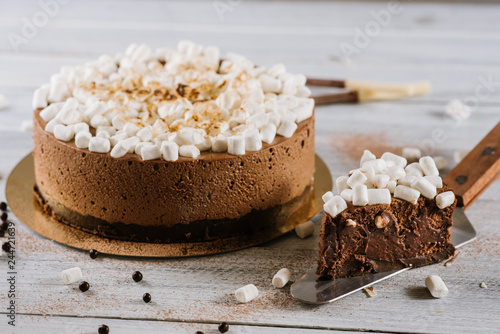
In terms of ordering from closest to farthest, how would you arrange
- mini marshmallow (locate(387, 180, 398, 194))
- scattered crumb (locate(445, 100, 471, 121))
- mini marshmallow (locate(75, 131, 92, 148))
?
mini marshmallow (locate(387, 180, 398, 194)) → mini marshmallow (locate(75, 131, 92, 148)) → scattered crumb (locate(445, 100, 471, 121))

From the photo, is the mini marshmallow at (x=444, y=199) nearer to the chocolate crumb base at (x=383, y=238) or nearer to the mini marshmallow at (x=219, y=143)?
the chocolate crumb base at (x=383, y=238)

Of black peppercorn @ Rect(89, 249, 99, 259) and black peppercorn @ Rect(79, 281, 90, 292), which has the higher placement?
black peppercorn @ Rect(79, 281, 90, 292)

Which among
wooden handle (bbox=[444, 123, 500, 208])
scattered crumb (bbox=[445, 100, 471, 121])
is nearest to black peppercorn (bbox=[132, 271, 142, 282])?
wooden handle (bbox=[444, 123, 500, 208])

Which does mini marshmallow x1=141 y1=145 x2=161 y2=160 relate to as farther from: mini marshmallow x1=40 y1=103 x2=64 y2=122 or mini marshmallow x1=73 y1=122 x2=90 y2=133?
mini marshmallow x1=40 y1=103 x2=64 y2=122

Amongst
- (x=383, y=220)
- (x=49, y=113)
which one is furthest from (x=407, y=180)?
(x=49, y=113)

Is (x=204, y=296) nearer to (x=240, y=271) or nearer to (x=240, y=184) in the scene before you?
(x=240, y=271)

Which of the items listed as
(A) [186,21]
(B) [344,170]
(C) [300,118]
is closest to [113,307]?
(C) [300,118]

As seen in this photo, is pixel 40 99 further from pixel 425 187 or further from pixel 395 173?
pixel 425 187
